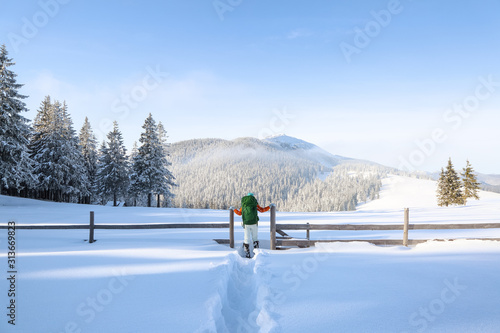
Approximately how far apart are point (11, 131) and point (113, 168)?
1457 cm

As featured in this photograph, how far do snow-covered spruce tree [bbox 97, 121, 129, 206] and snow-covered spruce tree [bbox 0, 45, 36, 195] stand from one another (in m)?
12.6

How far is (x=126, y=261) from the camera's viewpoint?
8078 mm

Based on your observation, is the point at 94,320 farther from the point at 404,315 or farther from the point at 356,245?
the point at 356,245

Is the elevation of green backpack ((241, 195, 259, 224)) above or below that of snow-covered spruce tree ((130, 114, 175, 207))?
below

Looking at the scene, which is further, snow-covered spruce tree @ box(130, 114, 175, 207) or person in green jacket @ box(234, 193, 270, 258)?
snow-covered spruce tree @ box(130, 114, 175, 207)

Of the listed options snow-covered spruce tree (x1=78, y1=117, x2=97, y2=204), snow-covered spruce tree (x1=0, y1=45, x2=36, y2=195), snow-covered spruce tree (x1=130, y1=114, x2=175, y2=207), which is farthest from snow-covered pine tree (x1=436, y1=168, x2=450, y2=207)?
snow-covered spruce tree (x1=0, y1=45, x2=36, y2=195)

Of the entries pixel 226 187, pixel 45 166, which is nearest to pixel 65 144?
pixel 45 166

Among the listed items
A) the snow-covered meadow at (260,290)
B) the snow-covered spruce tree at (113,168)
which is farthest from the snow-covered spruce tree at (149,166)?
the snow-covered meadow at (260,290)

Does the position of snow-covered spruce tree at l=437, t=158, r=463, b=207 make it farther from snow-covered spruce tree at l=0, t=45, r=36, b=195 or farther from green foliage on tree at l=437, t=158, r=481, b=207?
snow-covered spruce tree at l=0, t=45, r=36, b=195

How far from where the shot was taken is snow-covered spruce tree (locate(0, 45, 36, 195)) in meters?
25.9

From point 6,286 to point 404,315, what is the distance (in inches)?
305

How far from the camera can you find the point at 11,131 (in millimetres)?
26531

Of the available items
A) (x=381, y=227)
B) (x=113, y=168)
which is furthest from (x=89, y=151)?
(x=381, y=227)

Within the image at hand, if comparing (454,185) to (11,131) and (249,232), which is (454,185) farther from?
(11,131)
